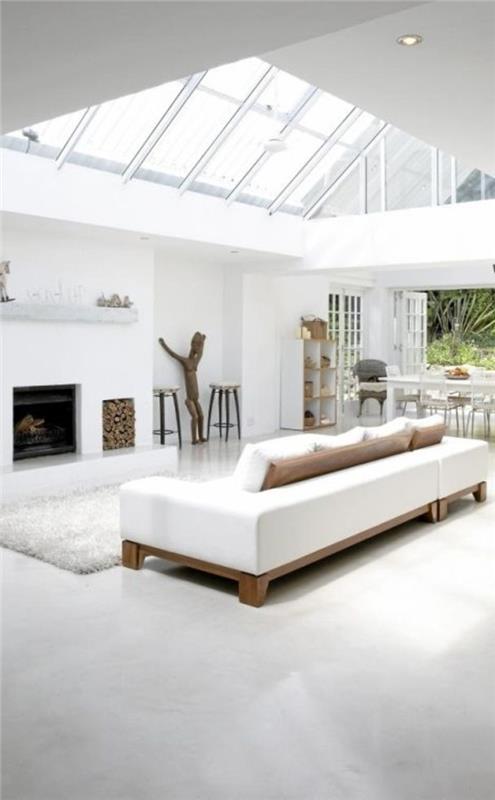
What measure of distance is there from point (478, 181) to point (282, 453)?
18.1ft

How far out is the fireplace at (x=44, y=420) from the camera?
25.8ft

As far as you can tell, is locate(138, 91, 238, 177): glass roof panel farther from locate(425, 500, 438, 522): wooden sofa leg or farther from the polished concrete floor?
the polished concrete floor

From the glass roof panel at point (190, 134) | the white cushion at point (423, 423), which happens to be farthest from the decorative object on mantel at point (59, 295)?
the white cushion at point (423, 423)

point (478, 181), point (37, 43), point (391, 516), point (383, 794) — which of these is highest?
point (478, 181)

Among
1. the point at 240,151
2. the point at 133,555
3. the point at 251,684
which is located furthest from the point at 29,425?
the point at 251,684

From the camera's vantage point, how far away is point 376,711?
298cm

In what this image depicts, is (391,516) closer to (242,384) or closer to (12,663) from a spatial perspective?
(12,663)

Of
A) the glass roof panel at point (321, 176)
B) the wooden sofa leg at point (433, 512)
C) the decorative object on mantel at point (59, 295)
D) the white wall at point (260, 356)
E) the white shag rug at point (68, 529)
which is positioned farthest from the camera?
the white wall at point (260, 356)

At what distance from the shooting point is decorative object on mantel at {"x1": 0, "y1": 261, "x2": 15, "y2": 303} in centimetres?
733

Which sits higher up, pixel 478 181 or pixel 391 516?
pixel 478 181

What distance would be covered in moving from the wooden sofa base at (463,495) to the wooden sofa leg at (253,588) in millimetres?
2277

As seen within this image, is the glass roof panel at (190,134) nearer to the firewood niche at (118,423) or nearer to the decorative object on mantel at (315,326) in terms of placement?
the firewood niche at (118,423)

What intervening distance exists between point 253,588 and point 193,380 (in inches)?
241

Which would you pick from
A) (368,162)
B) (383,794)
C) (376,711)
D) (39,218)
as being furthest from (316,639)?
(368,162)
